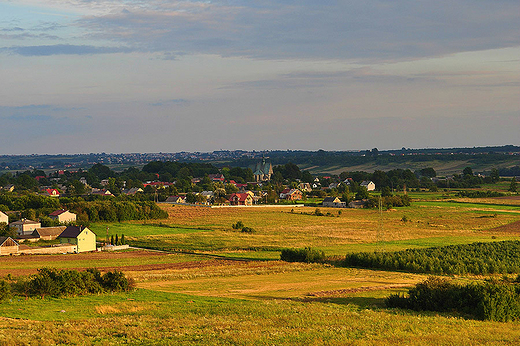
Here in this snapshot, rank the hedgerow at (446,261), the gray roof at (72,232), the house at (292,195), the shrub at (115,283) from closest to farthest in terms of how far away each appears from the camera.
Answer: the shrub at (115,283), the hedgerow at (446,261), the gray roof at (72,232), the house at (292,195)

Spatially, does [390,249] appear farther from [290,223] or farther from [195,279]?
[290,223]

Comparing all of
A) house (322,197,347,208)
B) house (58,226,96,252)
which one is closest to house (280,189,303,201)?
house (322,197,347,208)

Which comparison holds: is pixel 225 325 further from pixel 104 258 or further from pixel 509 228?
pixel 509 228

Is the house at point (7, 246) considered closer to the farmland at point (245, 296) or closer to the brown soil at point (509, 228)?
the farmland at point (245, 296)

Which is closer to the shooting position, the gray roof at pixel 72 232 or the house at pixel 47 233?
the gray roof at pixel 72 232

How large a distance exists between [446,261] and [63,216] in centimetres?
5056

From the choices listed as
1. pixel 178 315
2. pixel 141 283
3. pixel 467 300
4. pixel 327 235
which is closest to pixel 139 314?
pixel 178 315

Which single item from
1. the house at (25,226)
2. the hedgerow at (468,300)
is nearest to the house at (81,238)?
the house at (25,226)

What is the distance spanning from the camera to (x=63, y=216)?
3029 inches

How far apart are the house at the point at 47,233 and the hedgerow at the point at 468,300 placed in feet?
146

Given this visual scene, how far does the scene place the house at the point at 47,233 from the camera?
6431 cm

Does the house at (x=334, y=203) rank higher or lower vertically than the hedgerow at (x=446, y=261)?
lower

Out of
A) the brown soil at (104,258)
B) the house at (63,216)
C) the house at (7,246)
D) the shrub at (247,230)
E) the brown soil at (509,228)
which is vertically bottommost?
the brown soil at (509,228)

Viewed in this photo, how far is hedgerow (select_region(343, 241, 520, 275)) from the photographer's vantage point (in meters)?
43.8
